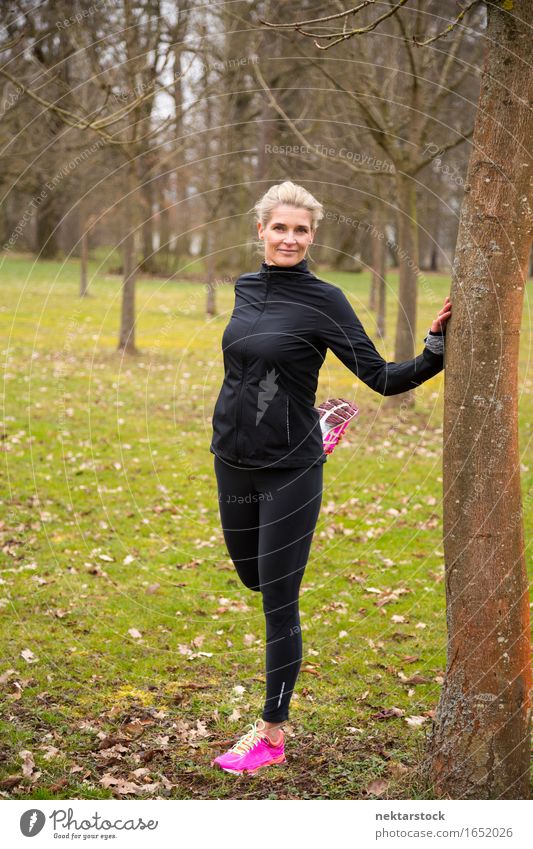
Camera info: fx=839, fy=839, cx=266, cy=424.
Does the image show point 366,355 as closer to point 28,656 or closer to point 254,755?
point 254,755

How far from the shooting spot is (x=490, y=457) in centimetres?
369

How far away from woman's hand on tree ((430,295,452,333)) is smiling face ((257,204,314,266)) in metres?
0.75

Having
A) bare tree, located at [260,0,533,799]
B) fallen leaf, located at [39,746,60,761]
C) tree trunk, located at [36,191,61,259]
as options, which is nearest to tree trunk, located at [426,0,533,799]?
bare tree, located at [260,0,533,799]

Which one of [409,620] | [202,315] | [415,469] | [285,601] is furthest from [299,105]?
[285,601]

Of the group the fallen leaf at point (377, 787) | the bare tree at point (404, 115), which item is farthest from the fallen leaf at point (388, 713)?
the bare tree at point (404, 115)

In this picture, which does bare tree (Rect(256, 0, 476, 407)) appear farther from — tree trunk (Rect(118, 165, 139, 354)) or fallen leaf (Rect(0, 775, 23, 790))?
fallen leaf (Rect(0, 775, 23, 790))

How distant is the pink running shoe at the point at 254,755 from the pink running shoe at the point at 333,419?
1.51 metres

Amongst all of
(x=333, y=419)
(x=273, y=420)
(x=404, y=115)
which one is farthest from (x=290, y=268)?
(x=404, y=115)

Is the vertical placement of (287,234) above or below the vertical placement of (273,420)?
above

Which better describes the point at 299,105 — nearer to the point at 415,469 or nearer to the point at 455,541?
the point at 415,469

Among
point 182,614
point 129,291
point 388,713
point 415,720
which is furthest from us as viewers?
point 129,291

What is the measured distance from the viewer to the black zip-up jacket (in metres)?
3.88

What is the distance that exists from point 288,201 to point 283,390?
903 mm

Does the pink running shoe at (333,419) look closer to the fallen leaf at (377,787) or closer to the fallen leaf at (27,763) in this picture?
the fallen leaf at (377,787)
